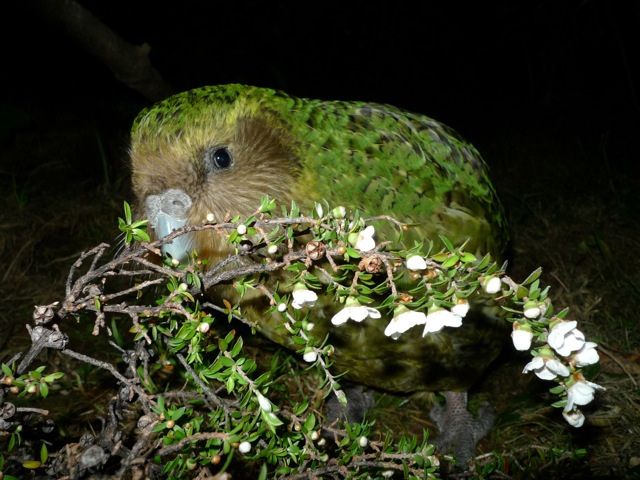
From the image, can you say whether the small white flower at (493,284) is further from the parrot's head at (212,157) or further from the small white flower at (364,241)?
the parrot's head at (212,157)

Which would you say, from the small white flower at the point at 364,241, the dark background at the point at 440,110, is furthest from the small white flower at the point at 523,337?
the dark background at the point at 440,110

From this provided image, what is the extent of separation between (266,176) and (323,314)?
1.41 ft

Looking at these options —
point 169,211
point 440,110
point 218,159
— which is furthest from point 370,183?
point 440,110

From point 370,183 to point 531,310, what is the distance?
960 mm

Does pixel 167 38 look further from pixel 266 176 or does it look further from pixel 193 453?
pixel 193 453

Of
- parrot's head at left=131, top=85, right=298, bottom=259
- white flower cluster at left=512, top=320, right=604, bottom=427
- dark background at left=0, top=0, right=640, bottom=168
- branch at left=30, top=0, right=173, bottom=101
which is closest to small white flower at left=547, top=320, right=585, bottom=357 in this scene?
white flower cluster at left=512, top=320, right=604, bottom=427

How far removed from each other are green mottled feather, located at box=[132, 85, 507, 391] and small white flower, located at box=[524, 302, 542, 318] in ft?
2.45

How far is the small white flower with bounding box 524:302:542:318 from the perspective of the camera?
924mm

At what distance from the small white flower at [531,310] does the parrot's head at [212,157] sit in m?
0.95

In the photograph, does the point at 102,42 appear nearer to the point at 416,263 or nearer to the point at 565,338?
the point at 416,263

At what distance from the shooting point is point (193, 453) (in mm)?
1272

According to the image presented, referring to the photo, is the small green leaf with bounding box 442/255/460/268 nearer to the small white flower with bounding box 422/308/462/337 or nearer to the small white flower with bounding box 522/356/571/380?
the small white flower with bounding box 422/308/462/337

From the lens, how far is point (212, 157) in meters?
1.79

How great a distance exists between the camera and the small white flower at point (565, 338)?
92 centimetres
